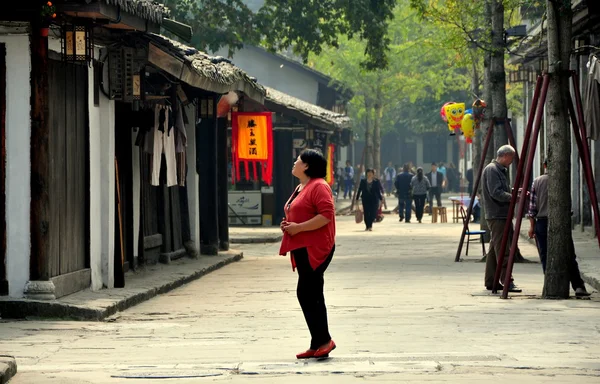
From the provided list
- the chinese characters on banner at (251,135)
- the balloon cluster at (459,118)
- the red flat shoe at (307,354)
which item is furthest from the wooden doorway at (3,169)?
the balloon cluster at (459,118)

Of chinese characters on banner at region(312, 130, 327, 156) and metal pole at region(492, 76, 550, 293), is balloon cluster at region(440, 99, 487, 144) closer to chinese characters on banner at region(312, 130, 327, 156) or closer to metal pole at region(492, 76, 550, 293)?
chinese characters on banner at region(312, 130, 327, 156)

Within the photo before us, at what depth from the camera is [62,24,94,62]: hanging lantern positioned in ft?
46.0

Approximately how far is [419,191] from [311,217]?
30.3 meters

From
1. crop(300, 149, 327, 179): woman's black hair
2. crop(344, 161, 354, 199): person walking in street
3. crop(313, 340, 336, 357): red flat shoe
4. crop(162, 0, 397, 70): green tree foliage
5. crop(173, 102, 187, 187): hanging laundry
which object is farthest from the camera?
crop(344, 161, 354, 199): person walking in street

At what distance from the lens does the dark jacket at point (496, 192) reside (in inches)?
631

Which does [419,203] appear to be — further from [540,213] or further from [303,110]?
[540,213]

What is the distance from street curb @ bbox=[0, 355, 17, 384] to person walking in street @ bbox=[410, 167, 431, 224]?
31025mm

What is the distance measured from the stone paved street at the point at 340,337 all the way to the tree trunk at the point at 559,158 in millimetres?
489

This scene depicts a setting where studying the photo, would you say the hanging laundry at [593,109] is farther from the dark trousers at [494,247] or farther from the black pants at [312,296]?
the black pants at [312,296]

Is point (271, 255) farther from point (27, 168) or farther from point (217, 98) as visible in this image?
point (27, 168)

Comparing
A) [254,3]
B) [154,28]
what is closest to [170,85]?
[154,28]

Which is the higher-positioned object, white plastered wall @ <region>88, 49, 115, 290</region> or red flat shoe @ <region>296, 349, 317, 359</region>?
white plastered wall @ <region>88, 49, 115, 290</region>

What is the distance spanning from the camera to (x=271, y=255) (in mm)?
25547

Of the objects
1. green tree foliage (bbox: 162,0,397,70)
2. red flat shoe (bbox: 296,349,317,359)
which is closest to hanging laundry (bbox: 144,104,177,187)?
red flat shoe (bbox: 296,349,317,359)
